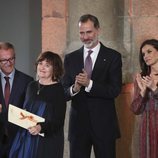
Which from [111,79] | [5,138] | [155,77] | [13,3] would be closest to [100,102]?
[111,79]

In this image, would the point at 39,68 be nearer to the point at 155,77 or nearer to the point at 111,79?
the point at 111,79

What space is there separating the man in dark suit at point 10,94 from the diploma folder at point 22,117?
29 centimetres

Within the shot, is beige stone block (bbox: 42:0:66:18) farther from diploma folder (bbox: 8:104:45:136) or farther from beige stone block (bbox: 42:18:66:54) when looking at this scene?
diploma folder (bbox: 8:104:45:136)

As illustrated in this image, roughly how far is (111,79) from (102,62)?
0.15 m

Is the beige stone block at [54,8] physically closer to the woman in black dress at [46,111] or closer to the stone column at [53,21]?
the stone column at [53,21]

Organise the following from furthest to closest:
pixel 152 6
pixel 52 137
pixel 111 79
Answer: pixel 152 6, pixel 111 79, pixel 52 137

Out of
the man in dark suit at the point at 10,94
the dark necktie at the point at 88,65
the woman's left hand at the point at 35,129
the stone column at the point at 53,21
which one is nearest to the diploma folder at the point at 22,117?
the woman's left hand at the point at 35,129

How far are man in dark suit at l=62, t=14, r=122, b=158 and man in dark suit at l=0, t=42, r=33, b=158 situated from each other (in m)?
0.37

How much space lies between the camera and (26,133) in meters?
3.36

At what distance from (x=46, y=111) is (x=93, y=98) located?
53 cm

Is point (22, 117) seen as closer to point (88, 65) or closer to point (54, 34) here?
point (88, 65)

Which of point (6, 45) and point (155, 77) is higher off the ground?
point (6, 45)

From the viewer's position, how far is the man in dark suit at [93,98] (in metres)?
3.68

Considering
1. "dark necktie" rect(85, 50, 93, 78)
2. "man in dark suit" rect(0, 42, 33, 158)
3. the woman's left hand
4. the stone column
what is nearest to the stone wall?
the stone column
